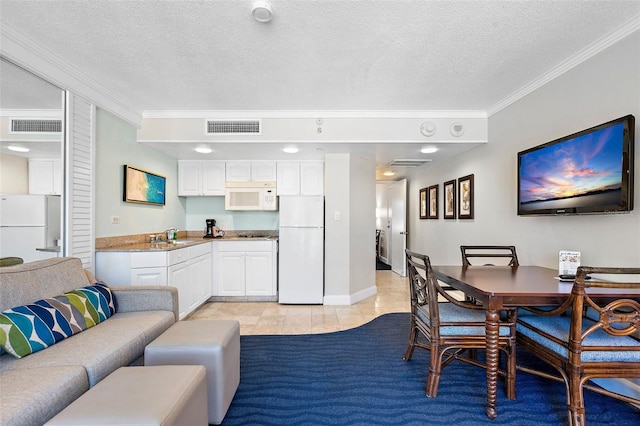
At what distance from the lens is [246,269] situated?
4.17 m

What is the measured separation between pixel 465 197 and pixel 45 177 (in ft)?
14.4

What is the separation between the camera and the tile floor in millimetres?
3207

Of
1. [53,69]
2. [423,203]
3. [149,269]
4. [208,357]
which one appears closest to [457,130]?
[423,203]

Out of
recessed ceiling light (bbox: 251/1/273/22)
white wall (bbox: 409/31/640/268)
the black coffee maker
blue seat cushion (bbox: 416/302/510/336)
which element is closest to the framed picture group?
white wall (bbox: 409/31/640/268)

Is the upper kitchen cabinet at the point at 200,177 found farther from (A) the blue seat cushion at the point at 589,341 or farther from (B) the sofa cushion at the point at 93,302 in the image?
(A) the blue seat cushion at the point at 589,341

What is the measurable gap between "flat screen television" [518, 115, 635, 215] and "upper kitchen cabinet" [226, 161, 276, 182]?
3110mm

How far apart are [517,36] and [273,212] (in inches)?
145

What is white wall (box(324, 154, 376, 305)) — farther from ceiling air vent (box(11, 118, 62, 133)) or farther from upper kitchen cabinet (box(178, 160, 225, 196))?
ceiling air vent (box(11, 118, 62, 133))

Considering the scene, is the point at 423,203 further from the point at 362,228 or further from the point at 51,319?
the point at 51,319

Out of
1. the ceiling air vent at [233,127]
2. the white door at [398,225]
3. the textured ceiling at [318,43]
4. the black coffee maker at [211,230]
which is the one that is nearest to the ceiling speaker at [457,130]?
the textured ceiling at [318,43]

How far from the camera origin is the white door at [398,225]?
595cm

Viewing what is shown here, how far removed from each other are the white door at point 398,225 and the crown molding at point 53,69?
4.81 m

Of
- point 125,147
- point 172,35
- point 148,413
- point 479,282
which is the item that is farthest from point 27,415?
point 125,147

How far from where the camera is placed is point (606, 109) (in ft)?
6.73
